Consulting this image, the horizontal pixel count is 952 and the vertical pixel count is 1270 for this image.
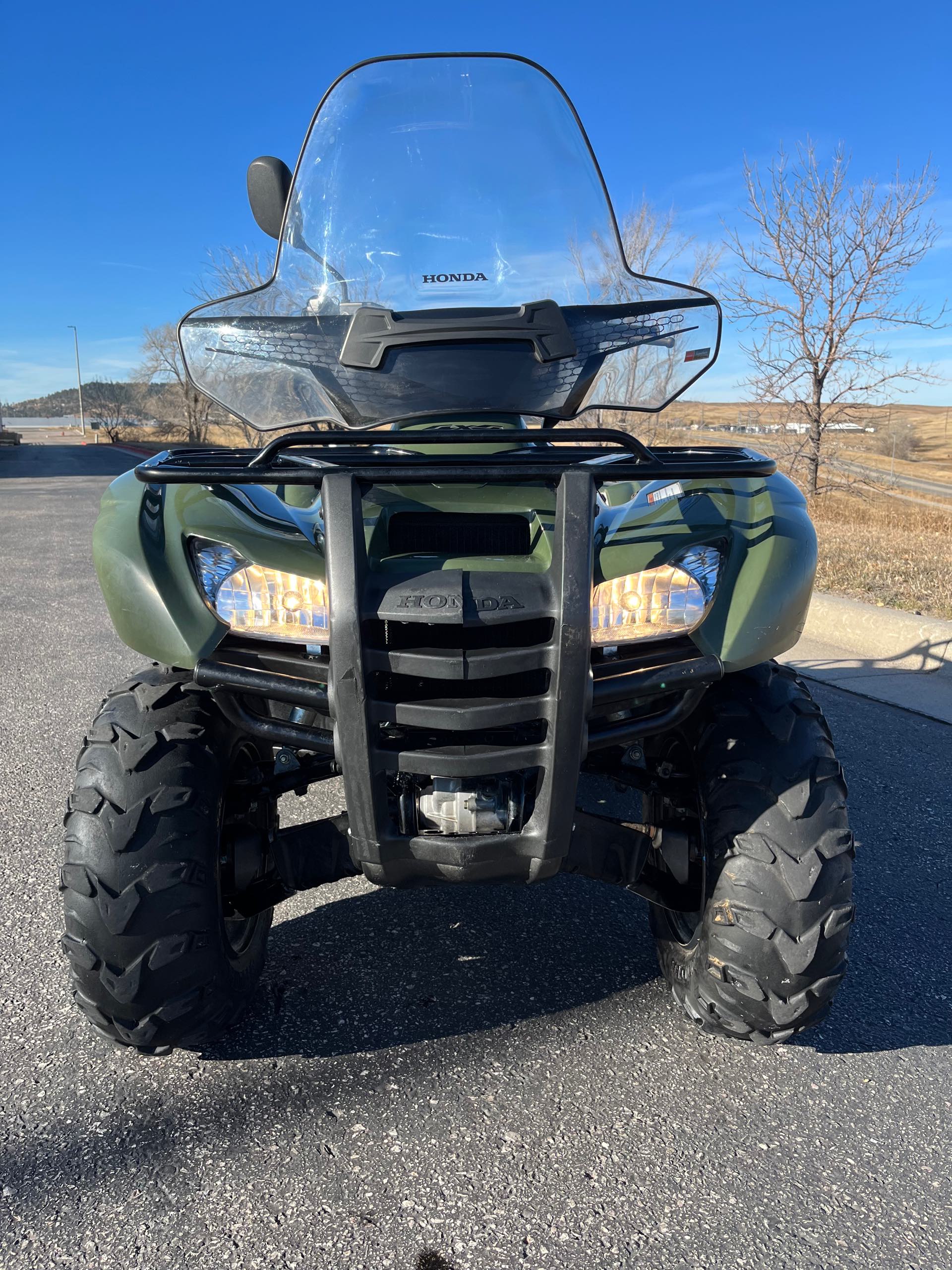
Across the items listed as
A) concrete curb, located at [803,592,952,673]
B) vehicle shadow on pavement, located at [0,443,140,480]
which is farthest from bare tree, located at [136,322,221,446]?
concrete curb, located at [803,592,952,673]

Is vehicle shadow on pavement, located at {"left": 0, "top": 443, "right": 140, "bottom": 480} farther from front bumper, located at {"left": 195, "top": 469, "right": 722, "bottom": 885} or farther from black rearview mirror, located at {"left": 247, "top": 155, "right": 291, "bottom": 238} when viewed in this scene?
front bumper, located at {"left": 195, "top": 469, "right": 722, "bottom": 885}

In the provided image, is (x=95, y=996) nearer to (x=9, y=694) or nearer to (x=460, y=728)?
(x=460, y=728)

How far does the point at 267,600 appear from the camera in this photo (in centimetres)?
185

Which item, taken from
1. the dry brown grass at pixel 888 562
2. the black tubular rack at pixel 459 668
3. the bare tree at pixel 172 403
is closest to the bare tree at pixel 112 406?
the bare tree at pixel 172 403

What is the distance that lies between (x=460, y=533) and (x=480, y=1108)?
4.09ft

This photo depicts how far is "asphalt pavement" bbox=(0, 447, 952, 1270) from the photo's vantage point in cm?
169

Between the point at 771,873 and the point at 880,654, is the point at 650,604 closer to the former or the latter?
the point at 771,873

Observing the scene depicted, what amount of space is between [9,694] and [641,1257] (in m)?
4.32

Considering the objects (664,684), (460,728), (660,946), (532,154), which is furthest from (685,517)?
(532,154)

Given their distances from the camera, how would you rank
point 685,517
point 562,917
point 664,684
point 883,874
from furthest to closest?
1. point 883,874
2. point 562,917
3. point 685,517
4. point 664,684

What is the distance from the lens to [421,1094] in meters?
2.04

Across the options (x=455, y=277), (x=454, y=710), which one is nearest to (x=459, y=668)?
(x=454, y=710)

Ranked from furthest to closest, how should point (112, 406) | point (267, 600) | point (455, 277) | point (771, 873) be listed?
point (112, 406) < point (455, 277) < point (771, 873) < point (267, 600)

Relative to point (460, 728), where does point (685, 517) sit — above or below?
above
